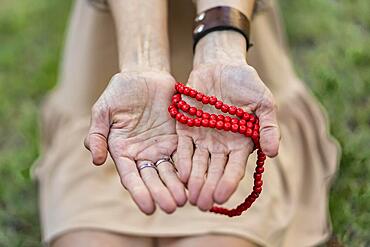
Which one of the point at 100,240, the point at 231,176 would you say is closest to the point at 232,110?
the point at 231,176

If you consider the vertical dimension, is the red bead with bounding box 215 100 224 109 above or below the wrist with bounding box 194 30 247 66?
below

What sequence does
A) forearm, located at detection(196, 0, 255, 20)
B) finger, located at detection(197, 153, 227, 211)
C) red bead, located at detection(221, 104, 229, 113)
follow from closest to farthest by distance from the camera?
finger, located at detection(197, 153, 227, 211), red bead, located at detection(221, 104, 229, 113), forearm, located at detection(196, 0, 255, 20)

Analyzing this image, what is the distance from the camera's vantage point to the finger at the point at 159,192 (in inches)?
40.1

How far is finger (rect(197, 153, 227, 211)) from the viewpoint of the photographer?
1.01m

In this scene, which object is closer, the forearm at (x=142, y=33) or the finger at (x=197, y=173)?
the finger at (x=197, y=173)

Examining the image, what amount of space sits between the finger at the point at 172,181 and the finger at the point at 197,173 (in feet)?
0.04

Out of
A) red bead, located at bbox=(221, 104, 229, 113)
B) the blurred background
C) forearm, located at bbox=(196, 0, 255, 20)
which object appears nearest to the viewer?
red bead, located at bbox=(221, 104, 229, 113)

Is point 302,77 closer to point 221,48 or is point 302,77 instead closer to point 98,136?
point 221,48

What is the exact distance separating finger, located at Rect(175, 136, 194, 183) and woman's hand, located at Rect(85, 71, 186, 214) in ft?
0.03

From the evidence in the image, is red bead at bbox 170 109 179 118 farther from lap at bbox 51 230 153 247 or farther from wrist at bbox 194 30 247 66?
lap at bbox 51 230 153 247

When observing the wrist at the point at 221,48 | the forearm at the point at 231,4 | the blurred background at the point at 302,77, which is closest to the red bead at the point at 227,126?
the wrist at the point at 221,48

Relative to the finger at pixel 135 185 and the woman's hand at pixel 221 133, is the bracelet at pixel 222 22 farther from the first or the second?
the finger at pixel 135 185

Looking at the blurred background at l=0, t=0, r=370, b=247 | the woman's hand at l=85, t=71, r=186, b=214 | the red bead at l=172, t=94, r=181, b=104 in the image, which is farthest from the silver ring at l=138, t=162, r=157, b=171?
the blurred background at l=0, t=0, r=370, b=247

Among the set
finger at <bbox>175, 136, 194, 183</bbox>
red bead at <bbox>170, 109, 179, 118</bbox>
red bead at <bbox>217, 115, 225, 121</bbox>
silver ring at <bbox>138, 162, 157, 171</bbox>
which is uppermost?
red bead at <bbox>217, 115, 225, 121</bbox>
